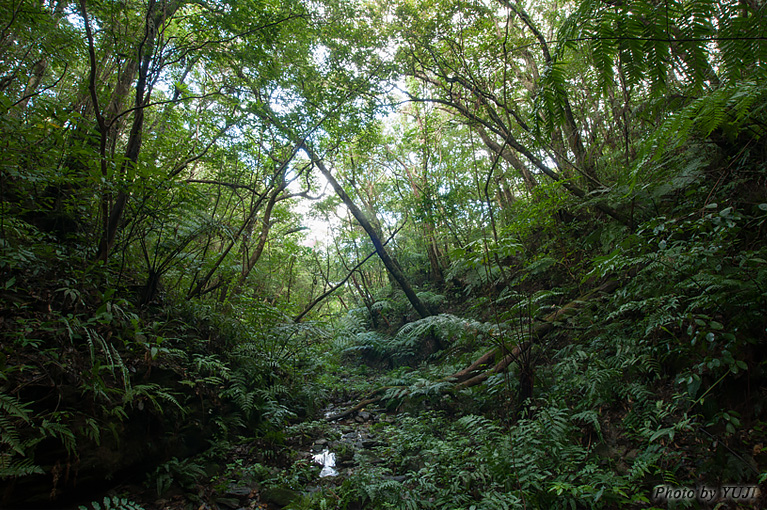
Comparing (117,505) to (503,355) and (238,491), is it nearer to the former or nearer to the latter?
(238,491)

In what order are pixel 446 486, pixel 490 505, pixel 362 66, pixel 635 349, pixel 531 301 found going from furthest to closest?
1. pixel 362 66
2. pixel 531 301
3. pixel 635 349
4. pixel 446 486
5. pixel 490 505

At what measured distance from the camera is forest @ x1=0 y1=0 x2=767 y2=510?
1.97 m

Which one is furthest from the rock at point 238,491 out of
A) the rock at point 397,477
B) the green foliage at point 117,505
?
the rock at point 397,477

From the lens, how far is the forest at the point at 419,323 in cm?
197

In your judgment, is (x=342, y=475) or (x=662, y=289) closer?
(x=662, y=289)

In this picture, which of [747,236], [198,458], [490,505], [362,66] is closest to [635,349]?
[747,236]

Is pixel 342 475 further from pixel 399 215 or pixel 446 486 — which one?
pixel 399 215

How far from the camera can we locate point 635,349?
265cm

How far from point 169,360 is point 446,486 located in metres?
2.89

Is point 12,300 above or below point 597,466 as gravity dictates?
above

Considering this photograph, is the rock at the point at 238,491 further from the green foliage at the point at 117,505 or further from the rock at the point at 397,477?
the rock at the point at 397,477

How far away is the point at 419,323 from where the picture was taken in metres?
4.57

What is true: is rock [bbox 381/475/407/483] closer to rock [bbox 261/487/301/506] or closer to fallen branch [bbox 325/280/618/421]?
rock [bbox 261/487/301/506]

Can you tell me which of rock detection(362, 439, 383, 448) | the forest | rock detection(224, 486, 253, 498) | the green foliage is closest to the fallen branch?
the forest
